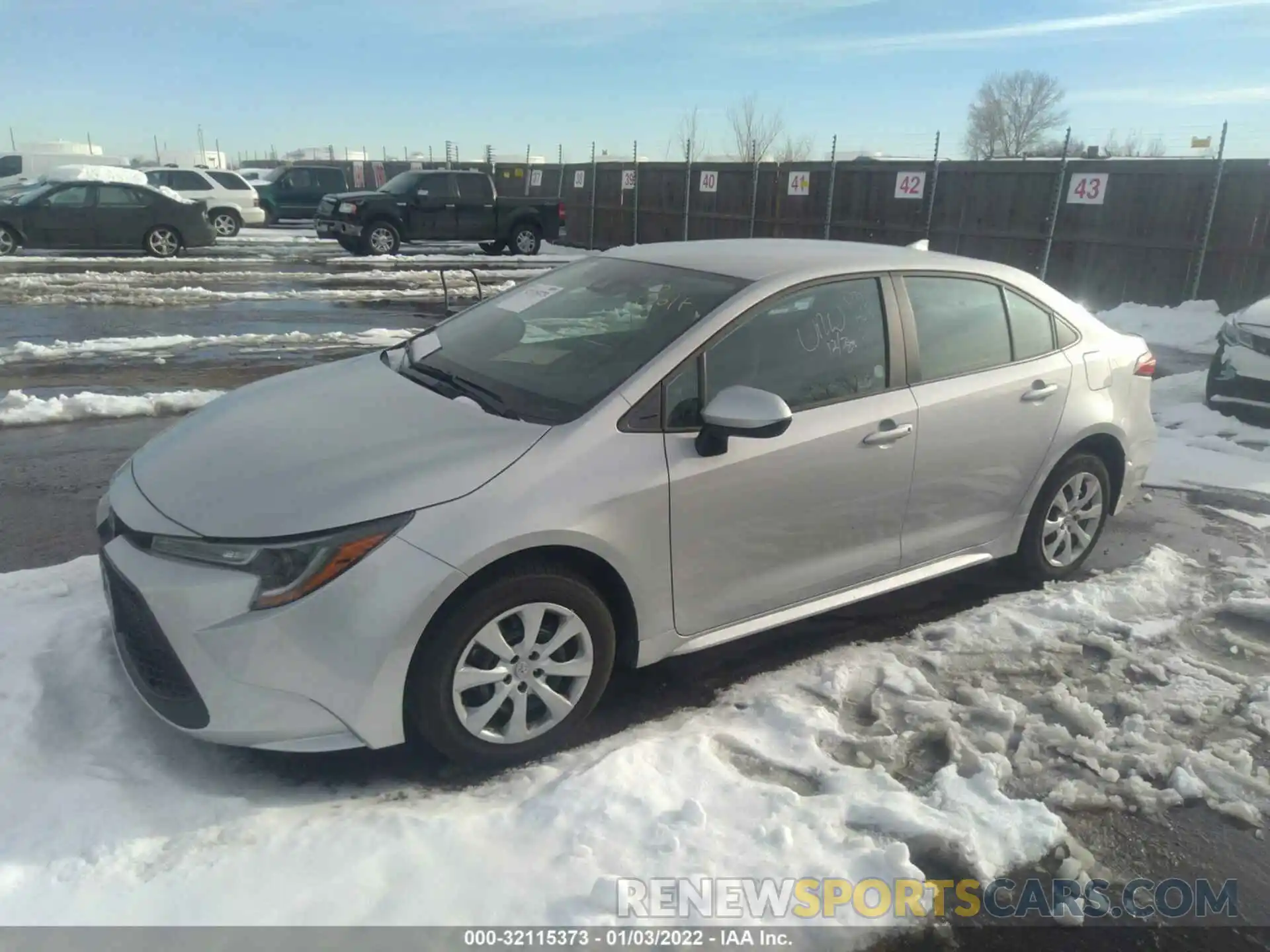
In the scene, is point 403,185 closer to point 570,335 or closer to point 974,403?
point 570,335

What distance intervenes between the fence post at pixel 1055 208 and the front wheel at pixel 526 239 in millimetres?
11897

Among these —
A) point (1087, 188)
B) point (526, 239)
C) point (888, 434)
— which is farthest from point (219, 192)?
point (888, 434)

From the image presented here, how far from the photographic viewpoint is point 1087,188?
47.5ft

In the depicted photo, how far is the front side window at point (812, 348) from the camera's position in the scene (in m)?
3.58

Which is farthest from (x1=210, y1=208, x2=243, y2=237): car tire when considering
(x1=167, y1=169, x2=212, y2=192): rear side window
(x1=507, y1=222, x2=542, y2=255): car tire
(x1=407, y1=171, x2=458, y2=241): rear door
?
(x1=507, y1=222, x2=542, y2=255): car tire

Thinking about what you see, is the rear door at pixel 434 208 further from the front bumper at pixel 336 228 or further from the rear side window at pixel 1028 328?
the rear side window at pixel 1028 328

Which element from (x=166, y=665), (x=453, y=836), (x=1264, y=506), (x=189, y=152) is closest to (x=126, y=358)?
(x=166, y=665)

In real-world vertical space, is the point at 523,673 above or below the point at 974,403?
below

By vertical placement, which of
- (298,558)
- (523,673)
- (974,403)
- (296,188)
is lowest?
(523,673)

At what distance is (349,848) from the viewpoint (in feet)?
8.91

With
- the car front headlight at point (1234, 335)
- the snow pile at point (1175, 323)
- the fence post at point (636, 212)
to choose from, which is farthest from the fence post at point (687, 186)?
the car front headlight at point (1234, 335)

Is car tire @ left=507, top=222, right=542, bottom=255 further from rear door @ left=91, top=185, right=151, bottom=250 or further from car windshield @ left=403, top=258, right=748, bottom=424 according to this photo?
car windshield @ left=403, top=258, right=748, bottom=424

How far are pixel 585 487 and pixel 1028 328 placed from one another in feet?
8.34

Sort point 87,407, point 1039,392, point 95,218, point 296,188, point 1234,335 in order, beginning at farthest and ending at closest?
point 296,188 → point 95,218 → point 1234,335 → point 87,407 → point 1039,392
